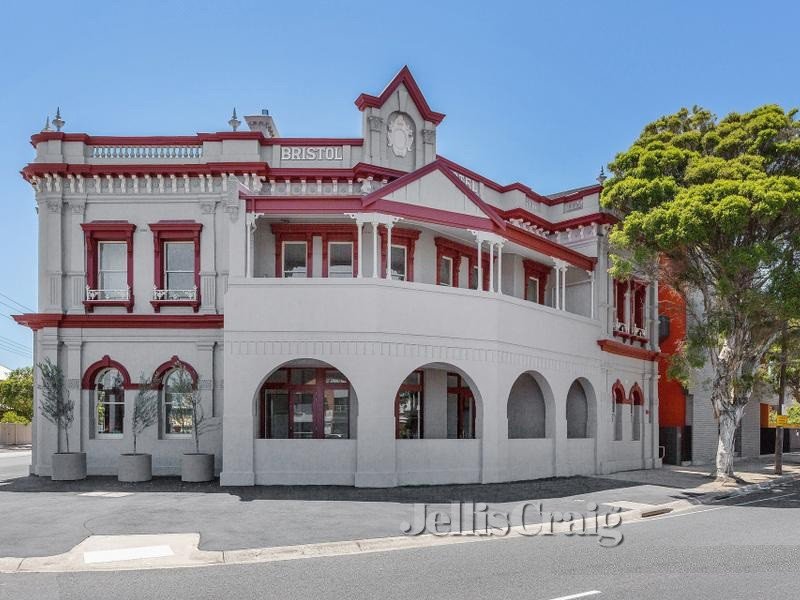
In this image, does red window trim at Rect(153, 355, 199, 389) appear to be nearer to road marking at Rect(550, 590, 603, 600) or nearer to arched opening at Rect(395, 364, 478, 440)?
arched opening at Rect(395, 364, 478, 440)

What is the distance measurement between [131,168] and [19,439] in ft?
108

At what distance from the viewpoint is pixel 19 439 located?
1961 inches

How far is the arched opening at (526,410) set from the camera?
25.6 metres

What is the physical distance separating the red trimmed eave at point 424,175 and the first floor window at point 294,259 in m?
3.77

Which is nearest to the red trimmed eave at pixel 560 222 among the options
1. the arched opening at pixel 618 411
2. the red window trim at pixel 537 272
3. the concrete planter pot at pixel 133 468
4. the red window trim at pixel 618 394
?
the red window trim at pixel 537 272

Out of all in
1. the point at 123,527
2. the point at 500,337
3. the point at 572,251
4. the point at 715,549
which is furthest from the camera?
the point at 572,251

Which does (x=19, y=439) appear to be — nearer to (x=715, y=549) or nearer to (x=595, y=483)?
(x=595, y=483)

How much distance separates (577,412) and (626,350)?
3.18 metres

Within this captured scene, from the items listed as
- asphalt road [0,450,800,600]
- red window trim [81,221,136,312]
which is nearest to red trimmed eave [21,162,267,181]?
red window trim [81,221,136,312]

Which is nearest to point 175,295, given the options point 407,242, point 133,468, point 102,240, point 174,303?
point 174,303

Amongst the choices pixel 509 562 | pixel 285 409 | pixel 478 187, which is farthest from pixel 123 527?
pixel 478 187

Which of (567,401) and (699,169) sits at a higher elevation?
(699,169)

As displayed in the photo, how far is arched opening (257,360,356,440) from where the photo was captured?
74.3 ft

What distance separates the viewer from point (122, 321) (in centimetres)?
2353
